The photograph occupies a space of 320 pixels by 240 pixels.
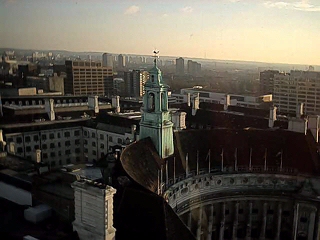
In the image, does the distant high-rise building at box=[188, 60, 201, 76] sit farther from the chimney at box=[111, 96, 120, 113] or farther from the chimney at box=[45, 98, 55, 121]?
the chimney at box=[45, 98, 55, 121]

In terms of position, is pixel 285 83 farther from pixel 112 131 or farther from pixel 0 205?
pixel 0 205

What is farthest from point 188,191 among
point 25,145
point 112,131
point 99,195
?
point 25,145

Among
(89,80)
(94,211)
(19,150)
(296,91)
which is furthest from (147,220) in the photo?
(89,80)

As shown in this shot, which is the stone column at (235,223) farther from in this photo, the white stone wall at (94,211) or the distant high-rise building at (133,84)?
the distant high-rise building at (133,84)

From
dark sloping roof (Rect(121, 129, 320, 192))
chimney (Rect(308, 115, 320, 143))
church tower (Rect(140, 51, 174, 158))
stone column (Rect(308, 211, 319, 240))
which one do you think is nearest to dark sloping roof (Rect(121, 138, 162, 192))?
dark sloping roof (Rect(121, 129, 320, 192))

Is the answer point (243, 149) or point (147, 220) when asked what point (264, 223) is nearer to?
point (243, 149)

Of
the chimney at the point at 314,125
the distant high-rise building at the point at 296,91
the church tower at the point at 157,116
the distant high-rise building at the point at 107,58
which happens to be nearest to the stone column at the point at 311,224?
the chimney at the point at 314,125
